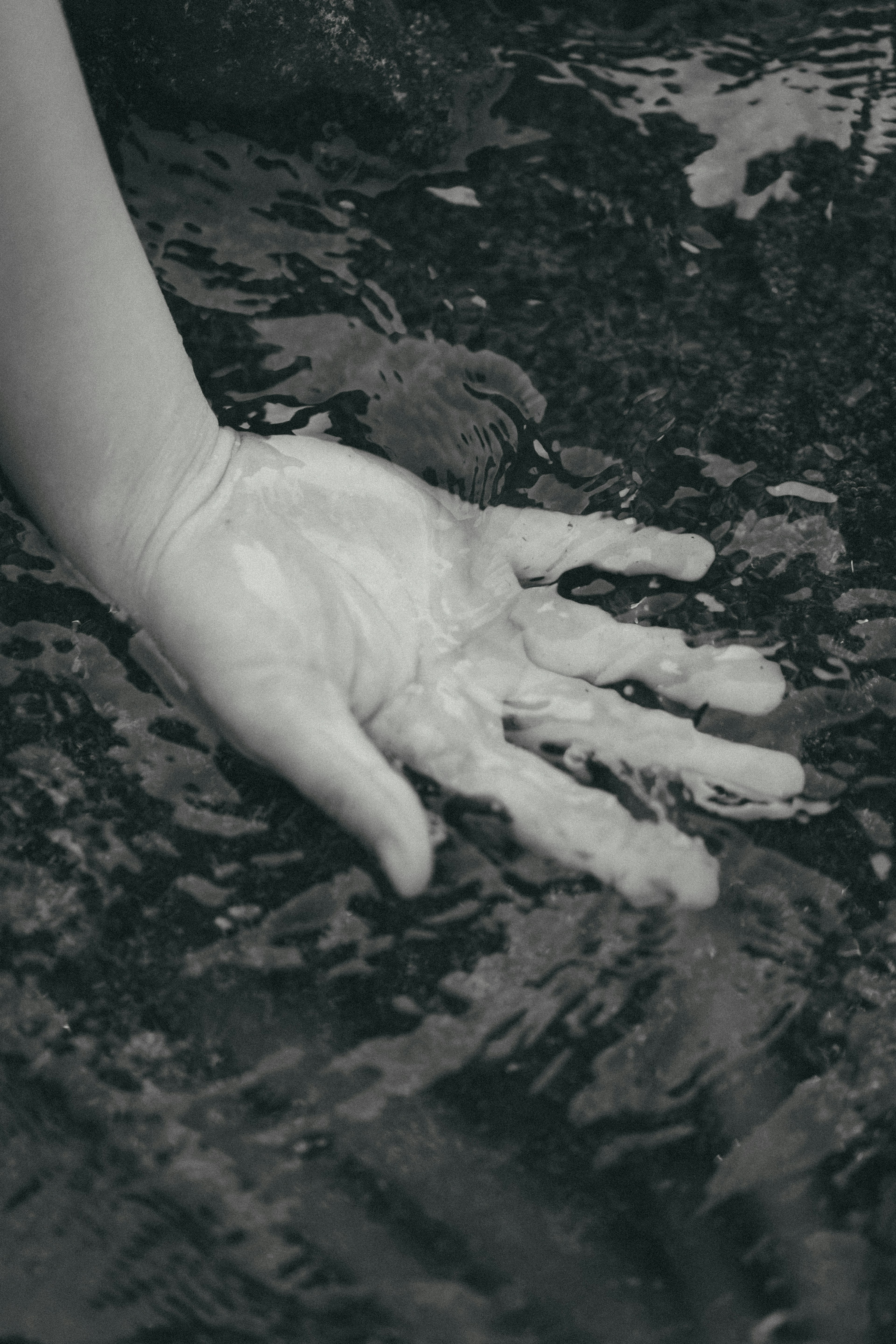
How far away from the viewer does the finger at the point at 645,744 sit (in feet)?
5.52

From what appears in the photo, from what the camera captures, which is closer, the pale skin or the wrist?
the pale skin

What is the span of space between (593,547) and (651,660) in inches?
9.2

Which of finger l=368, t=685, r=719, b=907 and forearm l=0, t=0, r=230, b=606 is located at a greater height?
forearm l=0, t=0, r=230, b=606

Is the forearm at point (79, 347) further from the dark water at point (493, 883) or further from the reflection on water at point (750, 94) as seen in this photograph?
the reflection on water at point (750, 94)

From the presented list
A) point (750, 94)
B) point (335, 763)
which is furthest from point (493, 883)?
point (750, 94)

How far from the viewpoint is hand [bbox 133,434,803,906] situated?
Result: 61.9 inches

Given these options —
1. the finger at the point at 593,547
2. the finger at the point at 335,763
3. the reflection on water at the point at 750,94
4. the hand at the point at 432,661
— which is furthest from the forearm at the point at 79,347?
the reflection on water at the point at 750,94

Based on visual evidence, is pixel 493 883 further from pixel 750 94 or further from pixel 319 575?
pixel 750 94

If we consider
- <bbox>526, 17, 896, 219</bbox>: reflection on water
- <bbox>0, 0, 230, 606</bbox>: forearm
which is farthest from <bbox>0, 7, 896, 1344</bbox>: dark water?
<bbox>0, 0, 230, 606</bbox>: forearm

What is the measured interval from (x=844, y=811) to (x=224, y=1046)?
958mm

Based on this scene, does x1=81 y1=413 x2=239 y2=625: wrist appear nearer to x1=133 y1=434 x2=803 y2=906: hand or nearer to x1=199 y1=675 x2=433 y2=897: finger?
x1=133 y1=434 x2=803 y2=906: hand

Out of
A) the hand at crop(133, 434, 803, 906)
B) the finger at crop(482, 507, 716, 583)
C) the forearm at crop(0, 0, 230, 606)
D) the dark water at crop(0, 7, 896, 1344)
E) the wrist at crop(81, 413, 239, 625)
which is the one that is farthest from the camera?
the finger at crop(482, 507, 716, 583)

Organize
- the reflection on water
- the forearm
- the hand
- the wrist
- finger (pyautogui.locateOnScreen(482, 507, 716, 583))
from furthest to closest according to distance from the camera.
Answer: the reflection on water
finger (pyautogui.locateOnScreen(482, 507, 716, 583))
the wrist
the forearm
the hand

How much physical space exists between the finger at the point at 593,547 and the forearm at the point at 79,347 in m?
0.51
